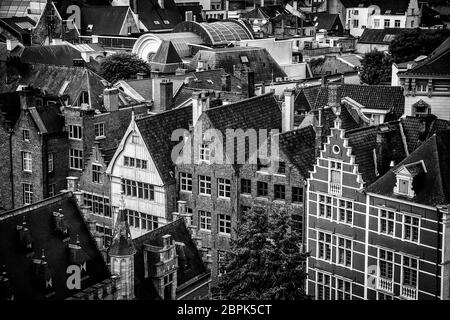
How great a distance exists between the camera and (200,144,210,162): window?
5744cm

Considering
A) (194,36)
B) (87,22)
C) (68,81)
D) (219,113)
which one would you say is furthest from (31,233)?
(87,22)

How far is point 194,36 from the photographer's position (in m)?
124

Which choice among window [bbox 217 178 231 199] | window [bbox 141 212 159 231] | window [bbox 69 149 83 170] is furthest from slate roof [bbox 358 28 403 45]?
window [bbox 217 178 231 199]

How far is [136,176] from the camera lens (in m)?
59.9

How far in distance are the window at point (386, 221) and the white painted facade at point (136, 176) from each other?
15.8 metres

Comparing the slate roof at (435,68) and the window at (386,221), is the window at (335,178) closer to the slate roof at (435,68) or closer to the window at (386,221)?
the window at (386,221)

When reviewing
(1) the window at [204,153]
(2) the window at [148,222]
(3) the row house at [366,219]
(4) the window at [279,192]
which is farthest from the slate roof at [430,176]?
(2) the window at [148,222]

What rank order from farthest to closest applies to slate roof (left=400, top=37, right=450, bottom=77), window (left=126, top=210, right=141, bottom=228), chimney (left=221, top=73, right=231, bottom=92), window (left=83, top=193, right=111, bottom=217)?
chimney (left=221, top=73, right=231, bottom=92), slate roof (left=400, top=37, right=450, bottom=77), window (left=83, top=193, right=111, bottom=217), window (left=126, top=210, right=141, bottom=228)

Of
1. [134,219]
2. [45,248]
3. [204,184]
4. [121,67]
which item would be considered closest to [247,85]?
[204,184]

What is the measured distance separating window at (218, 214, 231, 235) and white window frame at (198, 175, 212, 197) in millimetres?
1683

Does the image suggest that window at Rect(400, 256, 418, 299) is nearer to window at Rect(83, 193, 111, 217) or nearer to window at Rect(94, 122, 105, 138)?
window at Rect(83, 193, 111, 217)

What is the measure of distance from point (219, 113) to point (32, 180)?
59.8ft

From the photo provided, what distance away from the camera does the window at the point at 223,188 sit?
187 feet

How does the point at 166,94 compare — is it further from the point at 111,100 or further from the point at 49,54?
the point at 49,54
